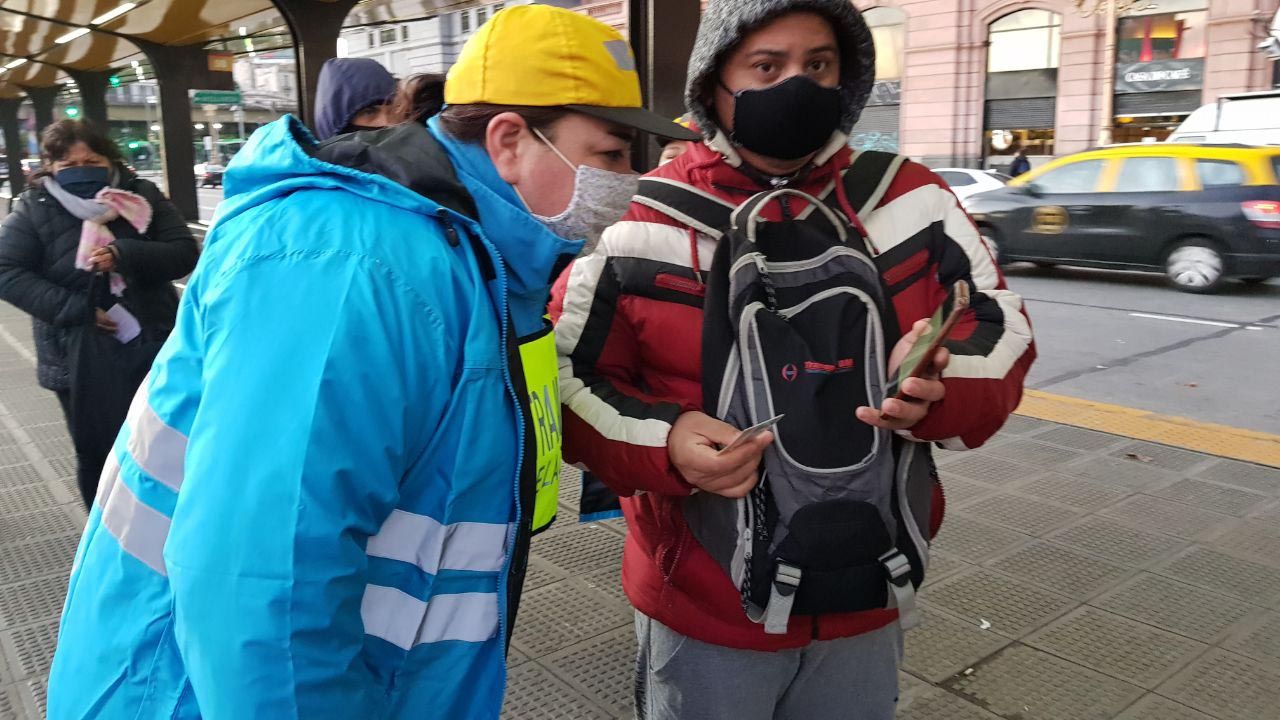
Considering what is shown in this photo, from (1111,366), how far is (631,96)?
735 cm

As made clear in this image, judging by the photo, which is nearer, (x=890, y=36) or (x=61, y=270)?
(x=61, y=270)

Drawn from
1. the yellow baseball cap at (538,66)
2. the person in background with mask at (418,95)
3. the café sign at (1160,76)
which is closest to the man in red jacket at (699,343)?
the yellow baseball cap at (538,66)

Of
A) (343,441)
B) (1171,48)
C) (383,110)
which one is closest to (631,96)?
(343,441)

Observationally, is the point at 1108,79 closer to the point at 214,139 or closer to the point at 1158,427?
the point at 1158,427

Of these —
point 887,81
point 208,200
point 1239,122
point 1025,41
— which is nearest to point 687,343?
point 1239,122

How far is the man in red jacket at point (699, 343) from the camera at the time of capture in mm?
1746

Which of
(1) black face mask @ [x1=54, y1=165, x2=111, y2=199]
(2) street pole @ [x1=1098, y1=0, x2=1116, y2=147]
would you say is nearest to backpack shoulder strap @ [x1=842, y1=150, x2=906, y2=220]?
(1) black face mask @ [x1=54, y1=165, x2=111, y2=199]

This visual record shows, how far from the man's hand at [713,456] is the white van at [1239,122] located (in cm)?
1429

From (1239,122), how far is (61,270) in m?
15.3

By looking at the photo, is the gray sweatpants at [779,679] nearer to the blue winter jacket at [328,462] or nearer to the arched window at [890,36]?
the blue winter jacket at [328,462]

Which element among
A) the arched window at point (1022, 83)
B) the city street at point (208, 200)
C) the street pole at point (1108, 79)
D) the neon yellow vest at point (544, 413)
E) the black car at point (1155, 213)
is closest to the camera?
the neon yellow vest at point (544, 413)

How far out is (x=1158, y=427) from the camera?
19.8 feet

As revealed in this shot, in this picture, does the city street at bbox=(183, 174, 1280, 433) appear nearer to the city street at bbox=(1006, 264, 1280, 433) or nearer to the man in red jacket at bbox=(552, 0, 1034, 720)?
the city street at bbox=(1006, 264, 1280, 433)

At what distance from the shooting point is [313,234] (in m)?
1.17
